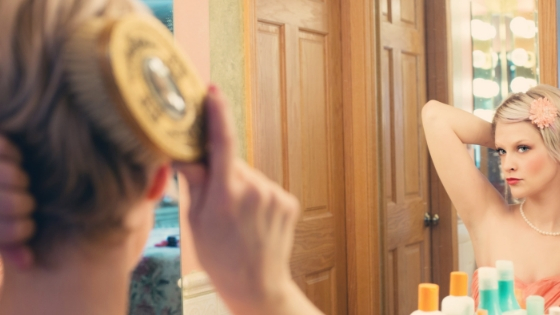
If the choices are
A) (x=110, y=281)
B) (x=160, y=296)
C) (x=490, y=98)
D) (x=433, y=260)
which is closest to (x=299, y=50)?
(x=490, y=98)

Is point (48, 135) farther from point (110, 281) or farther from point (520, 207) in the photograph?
point (520, 207)

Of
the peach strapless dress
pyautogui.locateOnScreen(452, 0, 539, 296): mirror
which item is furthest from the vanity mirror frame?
the peach strapless dress

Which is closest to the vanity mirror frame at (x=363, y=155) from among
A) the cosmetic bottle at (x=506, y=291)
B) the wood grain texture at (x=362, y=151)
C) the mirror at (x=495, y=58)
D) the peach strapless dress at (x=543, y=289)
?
the wood grain texture at (x=362, y=151)

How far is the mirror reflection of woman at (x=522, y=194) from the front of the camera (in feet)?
4.41

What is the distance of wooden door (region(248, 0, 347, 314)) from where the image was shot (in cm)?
195

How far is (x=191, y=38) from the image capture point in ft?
5.40

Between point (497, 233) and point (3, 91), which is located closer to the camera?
point (3, 91)

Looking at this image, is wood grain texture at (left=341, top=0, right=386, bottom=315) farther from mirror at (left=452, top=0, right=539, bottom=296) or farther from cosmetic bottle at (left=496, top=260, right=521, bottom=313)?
cosmetic bottle at (left=496, top=260, right=521, bottom=313)

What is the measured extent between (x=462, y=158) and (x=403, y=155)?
64 centimetres

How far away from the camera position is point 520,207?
142cm

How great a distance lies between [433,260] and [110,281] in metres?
1.74

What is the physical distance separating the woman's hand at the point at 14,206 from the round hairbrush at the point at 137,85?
6 cm

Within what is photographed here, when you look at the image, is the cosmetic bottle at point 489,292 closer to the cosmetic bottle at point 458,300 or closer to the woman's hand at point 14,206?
the cosmetic bottle at point 458,300

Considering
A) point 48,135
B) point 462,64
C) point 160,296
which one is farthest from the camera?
point 462,64
